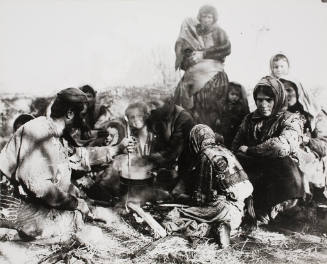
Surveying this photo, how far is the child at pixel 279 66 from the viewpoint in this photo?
431cm

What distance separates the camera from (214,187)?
4.02 m

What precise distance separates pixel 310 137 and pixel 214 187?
112 cm

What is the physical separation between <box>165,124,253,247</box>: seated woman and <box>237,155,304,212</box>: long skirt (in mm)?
80

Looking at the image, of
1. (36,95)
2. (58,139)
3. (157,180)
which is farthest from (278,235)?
(36,95)

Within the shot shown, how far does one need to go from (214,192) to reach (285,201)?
2.28 feet

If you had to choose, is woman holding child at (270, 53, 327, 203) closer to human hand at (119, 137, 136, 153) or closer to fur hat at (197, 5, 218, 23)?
fur hat at (197, 5, 218, 23)

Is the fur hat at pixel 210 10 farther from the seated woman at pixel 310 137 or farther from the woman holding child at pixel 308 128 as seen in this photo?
the seated woman at pixel 310 137

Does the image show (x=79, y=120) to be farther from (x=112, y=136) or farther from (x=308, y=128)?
(x=308, y=128)

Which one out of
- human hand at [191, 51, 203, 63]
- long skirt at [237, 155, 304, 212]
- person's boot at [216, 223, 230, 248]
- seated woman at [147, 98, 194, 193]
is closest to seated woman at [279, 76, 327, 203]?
long skirt at [237, 155, 304, 212]

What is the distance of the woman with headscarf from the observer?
13.9ft

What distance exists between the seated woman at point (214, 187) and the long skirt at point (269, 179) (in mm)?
80

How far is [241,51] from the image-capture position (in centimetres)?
432

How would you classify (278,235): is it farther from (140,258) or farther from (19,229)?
(19,229)

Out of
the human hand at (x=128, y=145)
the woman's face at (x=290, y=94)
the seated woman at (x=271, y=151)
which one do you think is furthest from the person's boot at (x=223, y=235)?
the woman's face at (x=290, y=94)
